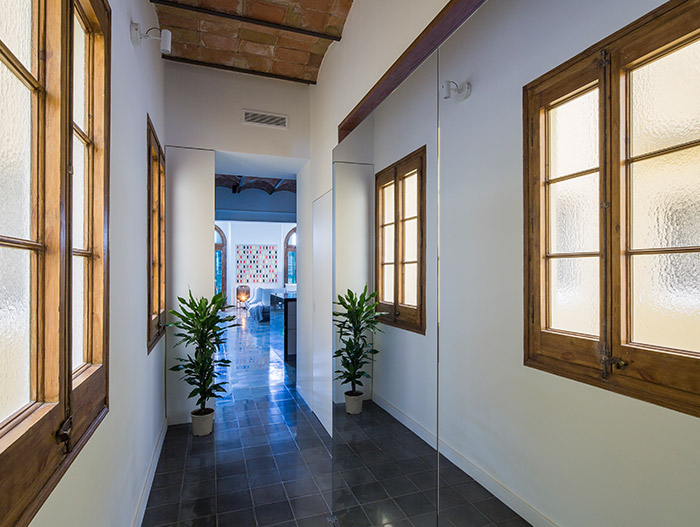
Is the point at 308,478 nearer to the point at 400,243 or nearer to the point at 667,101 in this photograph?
the point at 400,243

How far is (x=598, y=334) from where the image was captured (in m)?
0.85

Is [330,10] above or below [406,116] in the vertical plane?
above

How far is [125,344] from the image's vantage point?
1979 mm

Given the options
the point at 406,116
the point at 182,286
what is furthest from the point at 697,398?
the point at 182,286

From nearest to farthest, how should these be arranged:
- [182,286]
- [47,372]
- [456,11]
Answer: [47,372], [456,11], [182,286]

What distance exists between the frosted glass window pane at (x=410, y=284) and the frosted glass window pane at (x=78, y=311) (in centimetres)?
126

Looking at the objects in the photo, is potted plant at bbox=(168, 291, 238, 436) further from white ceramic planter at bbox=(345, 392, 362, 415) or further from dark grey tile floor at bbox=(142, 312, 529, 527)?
white ceramic planter at bbox=(345, 392, 362, 415)

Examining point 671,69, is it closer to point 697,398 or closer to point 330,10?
point 697,398

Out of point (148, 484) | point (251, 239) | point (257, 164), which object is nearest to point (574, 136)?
point (148, 484)

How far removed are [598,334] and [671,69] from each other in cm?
51

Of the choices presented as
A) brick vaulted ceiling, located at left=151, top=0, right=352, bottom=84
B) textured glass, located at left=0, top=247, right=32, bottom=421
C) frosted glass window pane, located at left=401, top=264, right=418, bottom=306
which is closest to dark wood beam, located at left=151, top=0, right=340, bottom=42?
brick vaulted ceiling, located at left=151, top=0, right=352, bottom=84

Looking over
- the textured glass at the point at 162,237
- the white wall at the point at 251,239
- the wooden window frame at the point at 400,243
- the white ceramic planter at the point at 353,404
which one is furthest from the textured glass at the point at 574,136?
the white wall at the point at 251,239

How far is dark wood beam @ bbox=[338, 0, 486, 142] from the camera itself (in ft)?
5.64

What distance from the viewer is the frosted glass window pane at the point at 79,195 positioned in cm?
137
